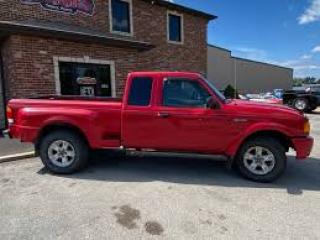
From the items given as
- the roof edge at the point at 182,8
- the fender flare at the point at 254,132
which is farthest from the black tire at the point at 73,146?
the roof edge at the point at 182,8

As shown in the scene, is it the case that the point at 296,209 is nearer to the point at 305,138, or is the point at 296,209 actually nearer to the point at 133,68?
the point at 305,138

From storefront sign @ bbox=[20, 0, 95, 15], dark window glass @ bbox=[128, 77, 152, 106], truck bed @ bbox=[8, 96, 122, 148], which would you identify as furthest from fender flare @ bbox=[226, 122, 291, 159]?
storefront sign @ bbox=[20, 0, 95, 15]

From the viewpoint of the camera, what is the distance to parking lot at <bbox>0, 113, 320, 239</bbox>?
335cm

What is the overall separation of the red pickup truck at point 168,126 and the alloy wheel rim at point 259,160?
2 centimetres

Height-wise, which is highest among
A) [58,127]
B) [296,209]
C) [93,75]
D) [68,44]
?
[68,44]

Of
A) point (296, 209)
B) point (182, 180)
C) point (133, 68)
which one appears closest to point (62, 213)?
point (182, 180)

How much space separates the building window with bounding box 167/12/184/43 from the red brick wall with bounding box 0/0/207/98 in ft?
1.15

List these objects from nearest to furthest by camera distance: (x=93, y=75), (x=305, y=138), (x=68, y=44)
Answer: (x=305, y=138)
(x=68, y=44)
(x=93, y=75)

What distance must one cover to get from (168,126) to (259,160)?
5.68 ft

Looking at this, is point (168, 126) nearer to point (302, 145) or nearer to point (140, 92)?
point (140, 92)

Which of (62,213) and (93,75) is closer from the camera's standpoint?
(62,213)

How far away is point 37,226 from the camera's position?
3461 mm

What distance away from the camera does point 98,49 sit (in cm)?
1148

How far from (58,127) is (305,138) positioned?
4.56 m
